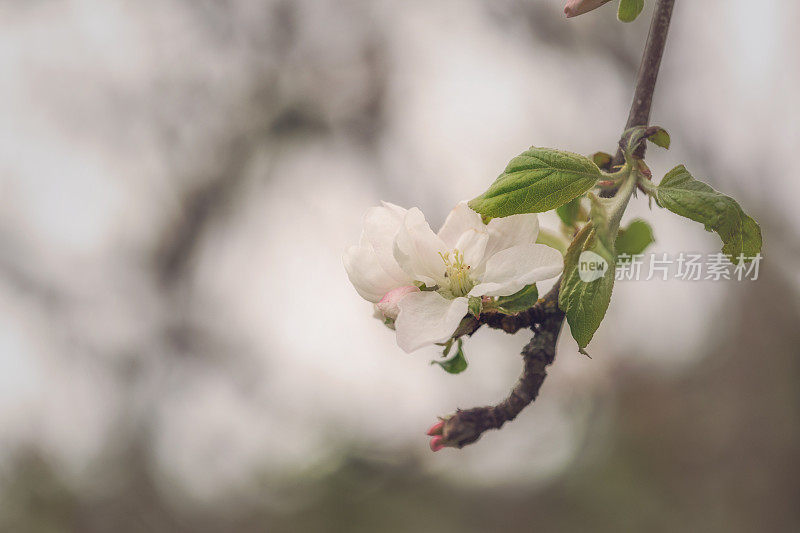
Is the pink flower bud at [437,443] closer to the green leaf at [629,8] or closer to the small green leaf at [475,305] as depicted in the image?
the small green leaf at [475,305]

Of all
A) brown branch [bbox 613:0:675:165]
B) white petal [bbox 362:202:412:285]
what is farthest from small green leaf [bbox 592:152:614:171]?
white petal [bbox 362:202:412:285]

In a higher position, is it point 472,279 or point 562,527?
point 562,527

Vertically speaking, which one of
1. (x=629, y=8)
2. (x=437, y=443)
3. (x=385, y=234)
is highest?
(x=629, y=8)

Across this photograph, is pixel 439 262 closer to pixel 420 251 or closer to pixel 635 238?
pixel 420 251

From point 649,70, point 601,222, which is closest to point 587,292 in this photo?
point 601,222

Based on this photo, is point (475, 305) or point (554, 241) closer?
point (475, 305)

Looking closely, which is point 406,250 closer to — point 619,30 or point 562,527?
point 619,30


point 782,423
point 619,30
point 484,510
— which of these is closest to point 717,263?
point 782,423
